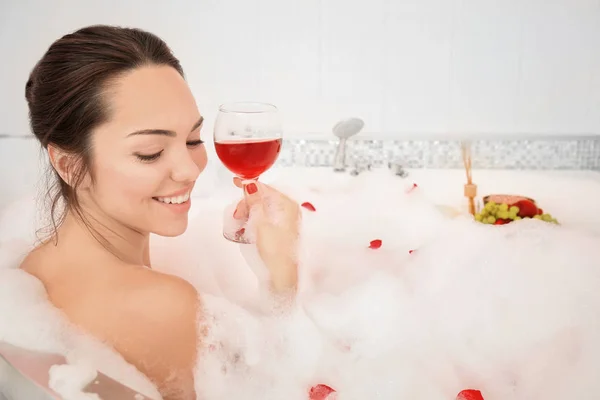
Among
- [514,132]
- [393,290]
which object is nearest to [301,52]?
[514,132]

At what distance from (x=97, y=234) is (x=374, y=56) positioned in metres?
1.38

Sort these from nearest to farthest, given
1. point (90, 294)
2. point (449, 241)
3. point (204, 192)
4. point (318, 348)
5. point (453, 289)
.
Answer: point (90, 294), point (318, 348), point (453, 289), point (449, 241), point (204, 192)

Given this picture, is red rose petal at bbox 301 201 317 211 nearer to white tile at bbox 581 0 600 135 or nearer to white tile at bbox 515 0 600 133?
white tile at bbox 515 0 600 133

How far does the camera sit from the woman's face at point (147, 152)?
870 mm

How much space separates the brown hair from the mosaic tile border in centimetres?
114

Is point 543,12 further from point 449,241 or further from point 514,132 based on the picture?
point 449,241

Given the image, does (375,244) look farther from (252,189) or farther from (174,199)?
(174,199)

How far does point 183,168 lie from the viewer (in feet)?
3.04

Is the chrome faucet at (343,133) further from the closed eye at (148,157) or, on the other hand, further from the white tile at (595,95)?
the closed eye at (148,157)

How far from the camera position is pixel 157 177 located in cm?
92

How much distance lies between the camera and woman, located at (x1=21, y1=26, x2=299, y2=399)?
85 cm

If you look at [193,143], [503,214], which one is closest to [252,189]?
[193,143]

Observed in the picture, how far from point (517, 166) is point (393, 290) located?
106 centimetres

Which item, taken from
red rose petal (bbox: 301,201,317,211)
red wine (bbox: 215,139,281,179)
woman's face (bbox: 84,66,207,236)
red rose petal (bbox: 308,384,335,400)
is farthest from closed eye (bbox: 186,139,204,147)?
red rose petal (bbox: 301,201,317,211)
